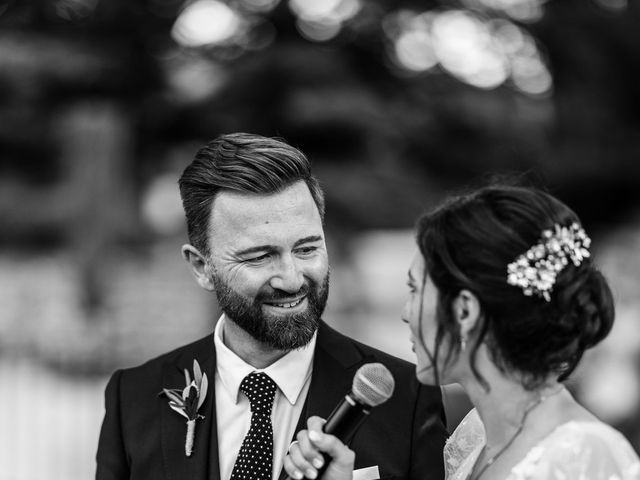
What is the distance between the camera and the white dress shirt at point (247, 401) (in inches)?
113

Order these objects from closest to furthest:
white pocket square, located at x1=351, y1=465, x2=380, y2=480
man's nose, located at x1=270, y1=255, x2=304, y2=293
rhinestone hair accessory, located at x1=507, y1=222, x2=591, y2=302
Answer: rhinestone hair accessory, located at x1=507, y1=222, x2=591, y2=302
white pocket square, located at x1=351, y1=465, x2=380, y2=480
man's nose, located at x1=270, y1=255, x2=304, y2=293

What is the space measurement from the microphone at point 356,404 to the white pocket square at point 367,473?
0.41m

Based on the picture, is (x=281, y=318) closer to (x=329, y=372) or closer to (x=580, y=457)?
(x=329, y=372)

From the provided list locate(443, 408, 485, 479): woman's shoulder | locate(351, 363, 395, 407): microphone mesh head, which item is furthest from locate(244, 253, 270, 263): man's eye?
locate(443, 408, 485, 479): woman's shoulder

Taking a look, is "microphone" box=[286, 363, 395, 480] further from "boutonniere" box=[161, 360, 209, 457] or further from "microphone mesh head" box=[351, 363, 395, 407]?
"boutonniere" box=[161, 360, 209, 457]

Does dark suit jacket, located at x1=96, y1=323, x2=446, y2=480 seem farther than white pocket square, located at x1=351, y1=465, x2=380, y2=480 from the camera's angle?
Yes

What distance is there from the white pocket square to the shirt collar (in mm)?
343

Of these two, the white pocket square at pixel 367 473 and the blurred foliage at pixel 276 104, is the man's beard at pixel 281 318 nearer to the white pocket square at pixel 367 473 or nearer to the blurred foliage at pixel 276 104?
the white pocket square at pixel 367 473

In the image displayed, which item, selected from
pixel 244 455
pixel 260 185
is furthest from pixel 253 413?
pixel 260 185

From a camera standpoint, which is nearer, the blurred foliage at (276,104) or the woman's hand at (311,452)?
the woman's hand at (311,452)

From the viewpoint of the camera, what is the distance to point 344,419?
229 cm

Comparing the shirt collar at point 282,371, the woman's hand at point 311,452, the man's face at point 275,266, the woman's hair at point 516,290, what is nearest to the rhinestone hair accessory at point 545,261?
the woman's hair at point 516,290

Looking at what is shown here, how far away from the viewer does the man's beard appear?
283cm

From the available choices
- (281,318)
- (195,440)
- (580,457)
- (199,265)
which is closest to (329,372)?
(281,318)
